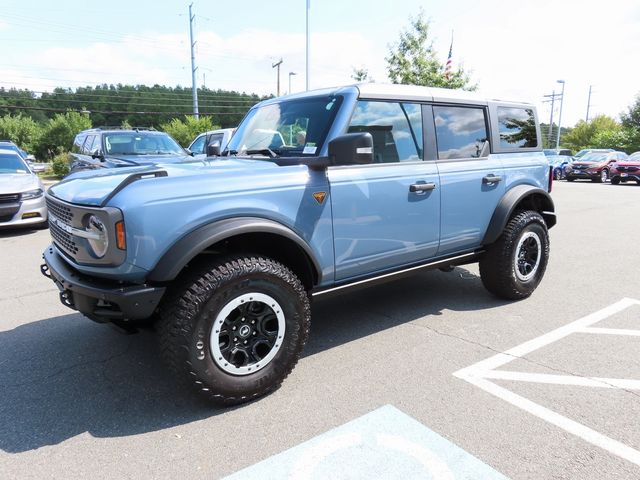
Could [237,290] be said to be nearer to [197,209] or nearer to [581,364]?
[197,209]

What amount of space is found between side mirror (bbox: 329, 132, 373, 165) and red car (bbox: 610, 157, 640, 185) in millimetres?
22675

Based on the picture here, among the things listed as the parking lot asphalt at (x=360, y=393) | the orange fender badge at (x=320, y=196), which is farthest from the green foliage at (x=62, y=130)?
the orange fender badge at (x=320, y=196)

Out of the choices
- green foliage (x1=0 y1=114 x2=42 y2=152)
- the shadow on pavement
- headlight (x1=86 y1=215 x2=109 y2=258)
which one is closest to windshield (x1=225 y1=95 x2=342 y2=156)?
headlight (x1=86 y1=215 x2=109 y2=258)

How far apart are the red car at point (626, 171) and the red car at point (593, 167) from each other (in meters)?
0.96

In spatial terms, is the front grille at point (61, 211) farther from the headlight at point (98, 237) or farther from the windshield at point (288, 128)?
the windshield at point (288, 128)

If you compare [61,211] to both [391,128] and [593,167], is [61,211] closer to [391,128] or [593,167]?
[391,128]

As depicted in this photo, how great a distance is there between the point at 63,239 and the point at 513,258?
3841mm

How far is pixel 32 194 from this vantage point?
8.42 metres

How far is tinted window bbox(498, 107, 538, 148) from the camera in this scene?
4.58 meters

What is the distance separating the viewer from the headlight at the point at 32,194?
831 centimetres

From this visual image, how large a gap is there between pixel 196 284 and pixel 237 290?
245 mm

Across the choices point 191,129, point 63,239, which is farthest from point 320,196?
point 191,129

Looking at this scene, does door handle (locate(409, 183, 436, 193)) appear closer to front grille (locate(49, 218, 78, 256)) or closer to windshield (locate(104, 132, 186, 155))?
front grille (locate(49, 218, 78, 256))

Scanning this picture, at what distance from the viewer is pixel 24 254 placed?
6.97 m
